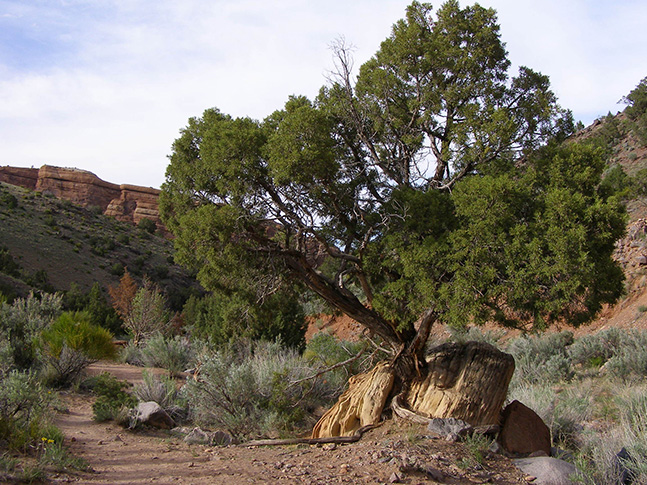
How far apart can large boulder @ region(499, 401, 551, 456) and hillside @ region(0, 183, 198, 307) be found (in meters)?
29.6

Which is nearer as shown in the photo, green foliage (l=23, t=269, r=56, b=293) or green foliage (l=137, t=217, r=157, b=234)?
green foliage (l=23, t=269, r=56, b=293)

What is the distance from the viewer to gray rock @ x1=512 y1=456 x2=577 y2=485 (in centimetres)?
559

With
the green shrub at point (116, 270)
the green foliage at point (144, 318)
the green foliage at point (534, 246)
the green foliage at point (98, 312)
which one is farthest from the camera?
the green shrub at point (116, 270)

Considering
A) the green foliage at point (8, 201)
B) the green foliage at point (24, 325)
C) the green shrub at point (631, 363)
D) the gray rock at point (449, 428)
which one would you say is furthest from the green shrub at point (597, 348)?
the green foliage at point (8, 201)

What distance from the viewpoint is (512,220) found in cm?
664

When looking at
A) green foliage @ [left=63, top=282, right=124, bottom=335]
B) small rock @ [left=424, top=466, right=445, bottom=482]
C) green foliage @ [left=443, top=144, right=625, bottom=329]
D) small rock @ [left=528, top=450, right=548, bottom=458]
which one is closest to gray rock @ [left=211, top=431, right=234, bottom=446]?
small rock @ [left=424, top=466, right=445, bottom=482]

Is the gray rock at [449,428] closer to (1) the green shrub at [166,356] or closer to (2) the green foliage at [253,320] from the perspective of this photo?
(2) the green foliage at [253,320]

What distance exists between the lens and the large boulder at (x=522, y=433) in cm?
716

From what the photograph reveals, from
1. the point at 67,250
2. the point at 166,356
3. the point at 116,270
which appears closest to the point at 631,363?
the point at 166,356

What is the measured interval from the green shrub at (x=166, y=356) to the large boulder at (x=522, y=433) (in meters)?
11.0

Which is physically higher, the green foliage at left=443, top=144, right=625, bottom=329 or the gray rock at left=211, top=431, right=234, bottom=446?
the green foliage at left=443, top=144, right=625, bottom=329

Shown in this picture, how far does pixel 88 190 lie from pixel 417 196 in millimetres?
81040

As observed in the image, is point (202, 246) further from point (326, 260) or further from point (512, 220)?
point (512, 220)

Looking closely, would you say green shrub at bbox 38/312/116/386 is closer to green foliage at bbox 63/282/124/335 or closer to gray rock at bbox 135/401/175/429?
gray rock at bbox 135/401/175/429
